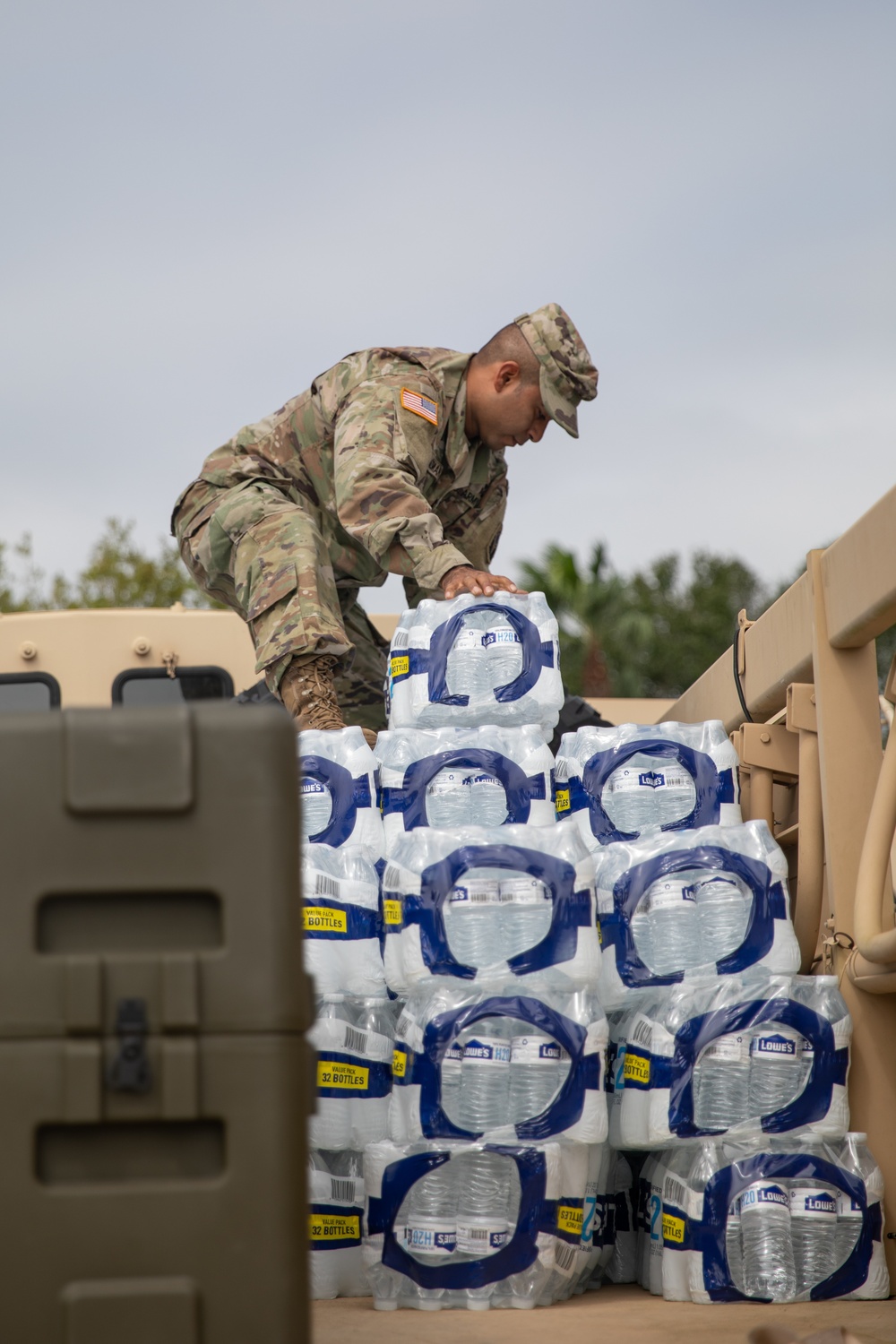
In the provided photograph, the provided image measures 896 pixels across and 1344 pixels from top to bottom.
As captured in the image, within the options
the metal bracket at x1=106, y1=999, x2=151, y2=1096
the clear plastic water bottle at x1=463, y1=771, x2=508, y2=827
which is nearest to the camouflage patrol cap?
the clear plastic water bottle at x1=463, y1=771, x2=508, y2=827

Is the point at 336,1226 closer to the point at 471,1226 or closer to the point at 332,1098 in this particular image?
the point at 332,1098

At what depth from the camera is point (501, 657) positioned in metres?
3.59

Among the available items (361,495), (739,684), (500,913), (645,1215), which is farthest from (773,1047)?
(361,495)

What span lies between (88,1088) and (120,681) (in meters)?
3.95

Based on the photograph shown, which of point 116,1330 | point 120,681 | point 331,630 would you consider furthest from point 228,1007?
point 120,681

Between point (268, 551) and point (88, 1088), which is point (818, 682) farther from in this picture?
point (88, 1088)

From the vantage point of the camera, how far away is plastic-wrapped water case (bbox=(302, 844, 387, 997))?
311 cm

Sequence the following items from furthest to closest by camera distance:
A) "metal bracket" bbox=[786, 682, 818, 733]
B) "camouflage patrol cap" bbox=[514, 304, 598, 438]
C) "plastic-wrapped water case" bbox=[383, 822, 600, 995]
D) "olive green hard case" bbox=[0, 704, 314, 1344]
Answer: "camouflage patrol cap" bbox=[514, 304, 598, 438] → "metal bracket" bbox=[786, 682, 818, 733] → "plastic-wrapped water case" bbox=[383, 822, 600, 995] → "olive green hard case" bbox=[0, 704, 314, 1344]

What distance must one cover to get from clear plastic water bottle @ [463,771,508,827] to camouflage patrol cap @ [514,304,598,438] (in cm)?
156

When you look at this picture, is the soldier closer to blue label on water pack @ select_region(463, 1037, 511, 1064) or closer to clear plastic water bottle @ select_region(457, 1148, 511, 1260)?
blue label on water pack @ select_region(463, 1037, 511, 1064)

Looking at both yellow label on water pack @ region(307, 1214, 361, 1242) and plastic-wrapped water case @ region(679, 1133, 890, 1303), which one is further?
yellow label on water pack @ region(307, 1214, 361, 1242)

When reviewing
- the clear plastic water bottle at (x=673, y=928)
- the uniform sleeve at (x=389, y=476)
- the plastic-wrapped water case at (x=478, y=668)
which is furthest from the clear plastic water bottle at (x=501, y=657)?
the clear plastic water bottle at (x=673, y=928)

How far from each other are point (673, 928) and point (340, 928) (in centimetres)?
69

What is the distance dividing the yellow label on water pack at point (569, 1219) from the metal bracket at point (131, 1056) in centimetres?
141
